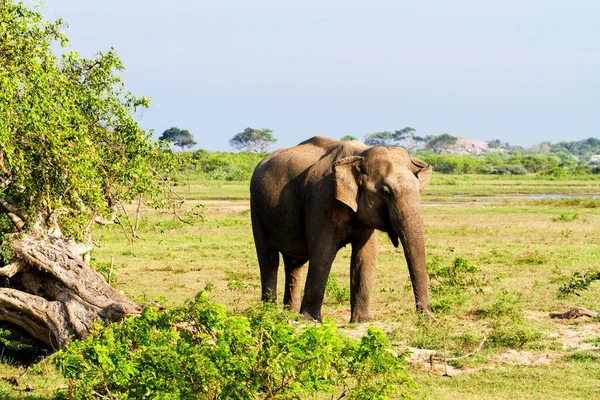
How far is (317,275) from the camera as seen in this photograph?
487 inches

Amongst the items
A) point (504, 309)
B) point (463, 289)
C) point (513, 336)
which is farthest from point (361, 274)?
point (463, 289)

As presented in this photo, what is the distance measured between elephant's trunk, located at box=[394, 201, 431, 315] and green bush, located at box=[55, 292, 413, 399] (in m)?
4.40

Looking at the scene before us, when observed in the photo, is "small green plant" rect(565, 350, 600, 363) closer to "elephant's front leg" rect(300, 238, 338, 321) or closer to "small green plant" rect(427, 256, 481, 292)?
"elephant's front leg" rect(300, 238, 338, 321)

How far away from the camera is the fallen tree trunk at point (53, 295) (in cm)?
996

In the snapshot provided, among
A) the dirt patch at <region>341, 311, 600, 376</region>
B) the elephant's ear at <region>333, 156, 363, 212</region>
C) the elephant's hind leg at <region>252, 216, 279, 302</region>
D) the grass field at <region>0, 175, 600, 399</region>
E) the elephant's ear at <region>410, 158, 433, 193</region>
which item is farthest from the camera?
the elephant's hind leg at <region>252, 216, 279, 302</region>

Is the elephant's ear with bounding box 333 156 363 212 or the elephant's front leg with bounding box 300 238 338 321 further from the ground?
the elephant's ear with bounding box 333 156 363 212

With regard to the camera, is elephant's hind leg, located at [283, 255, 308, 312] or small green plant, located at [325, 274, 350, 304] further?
small green plant, located at [325, 274, 350, 304]

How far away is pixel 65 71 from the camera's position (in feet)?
40.7

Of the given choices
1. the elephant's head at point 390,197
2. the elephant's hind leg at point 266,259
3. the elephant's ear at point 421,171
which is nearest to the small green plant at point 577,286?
the elephant's ear at point 421,171

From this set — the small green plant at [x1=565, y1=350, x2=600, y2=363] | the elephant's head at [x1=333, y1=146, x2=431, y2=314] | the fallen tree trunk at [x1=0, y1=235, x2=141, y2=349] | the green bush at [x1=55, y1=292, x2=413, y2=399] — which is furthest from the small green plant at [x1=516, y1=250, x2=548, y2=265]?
the green bush at [x1=55, y1=292, x2=413, y2=399]

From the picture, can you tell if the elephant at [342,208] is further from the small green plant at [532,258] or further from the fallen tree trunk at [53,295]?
the small green plant at [532,258]

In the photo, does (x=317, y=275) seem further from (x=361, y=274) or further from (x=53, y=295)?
(x=53, y=295)

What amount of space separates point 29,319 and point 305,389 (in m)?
4.84

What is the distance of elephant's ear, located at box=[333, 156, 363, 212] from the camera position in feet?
39.2
